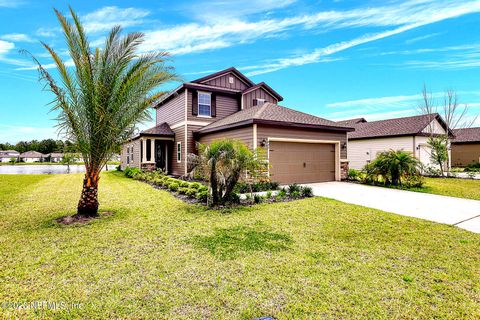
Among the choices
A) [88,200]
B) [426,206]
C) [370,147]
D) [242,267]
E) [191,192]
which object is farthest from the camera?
[370,147]

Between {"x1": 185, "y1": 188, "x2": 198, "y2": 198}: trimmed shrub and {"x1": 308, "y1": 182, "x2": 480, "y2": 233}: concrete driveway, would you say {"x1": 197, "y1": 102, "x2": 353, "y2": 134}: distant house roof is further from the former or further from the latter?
{"x1": 185, "y1": 188, "x2": 198, "y2": 198}: trimmed shrub

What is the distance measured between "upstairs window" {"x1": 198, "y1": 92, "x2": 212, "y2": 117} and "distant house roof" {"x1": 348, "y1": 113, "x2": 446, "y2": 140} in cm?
1461

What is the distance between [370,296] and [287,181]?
30.9ft

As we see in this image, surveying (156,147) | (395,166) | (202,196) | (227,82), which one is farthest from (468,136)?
(202,196)

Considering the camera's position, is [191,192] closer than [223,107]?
Yes

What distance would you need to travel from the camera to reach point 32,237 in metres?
4.80

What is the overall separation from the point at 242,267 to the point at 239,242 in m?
1.00

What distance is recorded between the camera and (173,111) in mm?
17531

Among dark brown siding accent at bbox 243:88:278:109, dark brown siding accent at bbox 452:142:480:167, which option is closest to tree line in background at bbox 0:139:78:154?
dark brown siding accent at bbox 243:88:278:109

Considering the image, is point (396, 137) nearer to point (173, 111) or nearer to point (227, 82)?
point (227, 82)

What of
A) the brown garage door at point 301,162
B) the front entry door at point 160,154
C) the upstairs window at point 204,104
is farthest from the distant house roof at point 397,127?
the front entry door at point 160,154

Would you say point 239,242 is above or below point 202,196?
below

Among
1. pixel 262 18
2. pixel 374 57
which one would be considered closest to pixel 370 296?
pixel 262 18

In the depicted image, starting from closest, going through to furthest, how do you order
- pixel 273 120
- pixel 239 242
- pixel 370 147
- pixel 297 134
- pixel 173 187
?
pixel 239 242 < pixel 173 187 < pixel 273 120 < pixel 297 134 < pixel 370 147
